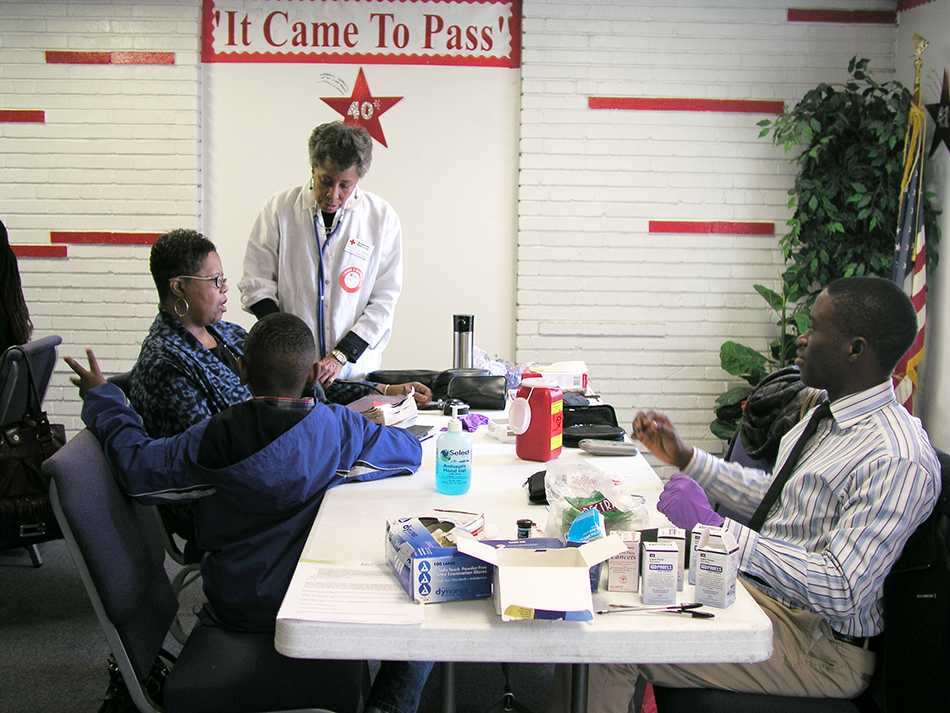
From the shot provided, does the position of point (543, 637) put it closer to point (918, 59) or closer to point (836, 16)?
point (918, 59)

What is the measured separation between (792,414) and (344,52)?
3.58 meters

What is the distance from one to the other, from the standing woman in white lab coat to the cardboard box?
199 cm

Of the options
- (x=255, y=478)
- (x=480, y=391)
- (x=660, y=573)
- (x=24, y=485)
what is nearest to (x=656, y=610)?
(x=660, y=573)

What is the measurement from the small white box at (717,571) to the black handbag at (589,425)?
3.88 feet

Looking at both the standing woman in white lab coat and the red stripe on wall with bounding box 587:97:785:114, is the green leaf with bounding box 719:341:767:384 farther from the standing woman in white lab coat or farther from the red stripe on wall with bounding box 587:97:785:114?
the standing woman in white lab coat

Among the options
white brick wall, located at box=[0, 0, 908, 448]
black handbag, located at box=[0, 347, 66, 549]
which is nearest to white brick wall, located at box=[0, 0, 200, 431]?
white brick wall, located at box=[0, 0, 908, 448]

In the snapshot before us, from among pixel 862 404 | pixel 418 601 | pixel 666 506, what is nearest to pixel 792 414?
pixel 862 404

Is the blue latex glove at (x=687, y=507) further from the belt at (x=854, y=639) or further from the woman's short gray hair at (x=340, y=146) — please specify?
the woman's short gray hair at (x=340, y=146)

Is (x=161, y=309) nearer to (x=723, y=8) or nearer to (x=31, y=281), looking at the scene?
(x=31, y=281)

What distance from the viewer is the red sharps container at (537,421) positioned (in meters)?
2.41

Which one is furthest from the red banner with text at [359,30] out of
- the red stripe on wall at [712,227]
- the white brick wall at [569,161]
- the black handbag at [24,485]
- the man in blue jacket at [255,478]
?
the man in blue jacket at [255,478]

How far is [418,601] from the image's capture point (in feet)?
4.77

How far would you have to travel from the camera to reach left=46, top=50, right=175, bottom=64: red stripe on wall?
A: 507 centimetres

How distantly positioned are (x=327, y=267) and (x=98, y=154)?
2.43 metres
